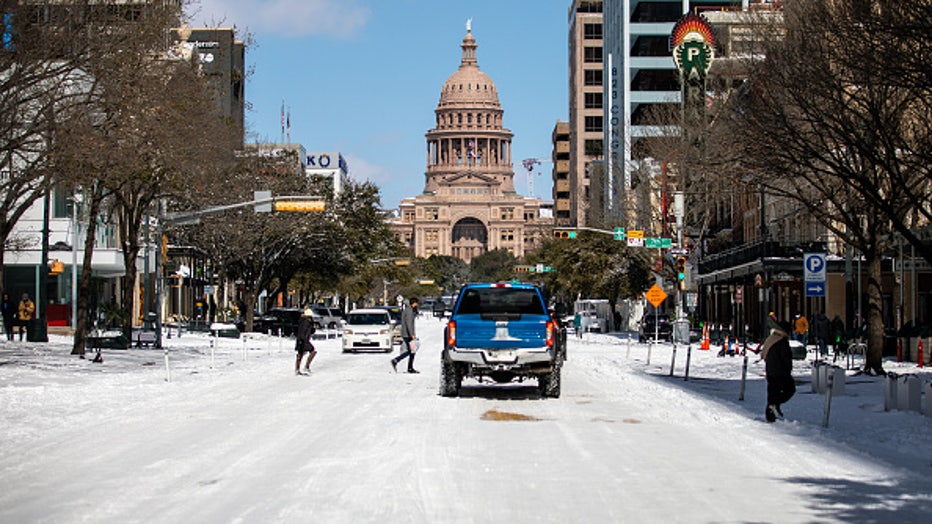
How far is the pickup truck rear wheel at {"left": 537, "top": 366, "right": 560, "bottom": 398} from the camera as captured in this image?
21.7m

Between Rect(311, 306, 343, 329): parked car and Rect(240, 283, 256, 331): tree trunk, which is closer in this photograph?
Rect(240, 283, 256, 331): tree trunk

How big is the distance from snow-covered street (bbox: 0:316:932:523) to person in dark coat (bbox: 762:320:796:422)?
43 cm

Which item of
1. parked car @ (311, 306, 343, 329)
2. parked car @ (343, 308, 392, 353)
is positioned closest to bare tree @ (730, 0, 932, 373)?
parked car @ (343, 308, 392, 353)

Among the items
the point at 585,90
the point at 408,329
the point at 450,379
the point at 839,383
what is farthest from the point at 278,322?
the point at 585,90

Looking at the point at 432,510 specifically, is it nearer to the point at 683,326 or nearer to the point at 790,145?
the point at 790,145

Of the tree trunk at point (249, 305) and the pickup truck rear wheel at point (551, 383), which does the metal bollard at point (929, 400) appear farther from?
the tree trunk at point (249, 305)

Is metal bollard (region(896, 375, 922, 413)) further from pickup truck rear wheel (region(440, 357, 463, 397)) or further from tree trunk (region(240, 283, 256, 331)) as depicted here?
tree trunk (region(240, 283, 256, 331))

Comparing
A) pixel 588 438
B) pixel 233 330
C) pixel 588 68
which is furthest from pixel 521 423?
pixel 588 68

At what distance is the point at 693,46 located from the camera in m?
77.4

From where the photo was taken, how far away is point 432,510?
991 cm

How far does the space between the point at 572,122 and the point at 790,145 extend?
134253 millimetres

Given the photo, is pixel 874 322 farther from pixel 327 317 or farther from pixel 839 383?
pixel 327 317

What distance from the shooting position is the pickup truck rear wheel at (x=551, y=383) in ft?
71.3

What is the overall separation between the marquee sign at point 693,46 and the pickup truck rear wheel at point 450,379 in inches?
2228
